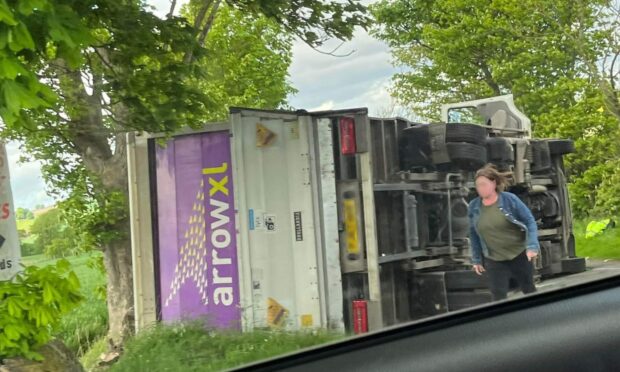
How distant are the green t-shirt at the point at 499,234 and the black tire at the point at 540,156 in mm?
562

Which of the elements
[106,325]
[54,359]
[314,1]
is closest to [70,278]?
[54,359]

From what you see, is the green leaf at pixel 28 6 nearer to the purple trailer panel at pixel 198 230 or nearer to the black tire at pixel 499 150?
the purple trailer panel at pixel 198 230

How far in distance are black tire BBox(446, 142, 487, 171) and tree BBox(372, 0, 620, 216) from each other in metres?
1.14

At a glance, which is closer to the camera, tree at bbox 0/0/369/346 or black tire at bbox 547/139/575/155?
black tire at bbox 547/139/575/155

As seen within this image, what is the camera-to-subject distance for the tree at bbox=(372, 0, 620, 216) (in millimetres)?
2406

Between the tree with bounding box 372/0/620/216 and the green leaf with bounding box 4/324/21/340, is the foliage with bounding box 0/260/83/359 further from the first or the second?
the tree with bounding box 372/0/620/216

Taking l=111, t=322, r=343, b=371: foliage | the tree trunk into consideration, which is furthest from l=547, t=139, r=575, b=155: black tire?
the tree trunk

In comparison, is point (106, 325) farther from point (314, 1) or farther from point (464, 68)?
point (464, 68)

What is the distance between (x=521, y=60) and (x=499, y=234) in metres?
1.14

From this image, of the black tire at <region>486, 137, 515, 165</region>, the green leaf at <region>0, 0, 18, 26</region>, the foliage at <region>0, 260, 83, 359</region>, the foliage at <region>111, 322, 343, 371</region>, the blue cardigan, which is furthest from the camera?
the black tire at <region>486, 137, 515, 165</region>

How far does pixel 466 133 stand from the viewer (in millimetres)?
4039

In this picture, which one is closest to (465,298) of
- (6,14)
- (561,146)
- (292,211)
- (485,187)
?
(485,187)

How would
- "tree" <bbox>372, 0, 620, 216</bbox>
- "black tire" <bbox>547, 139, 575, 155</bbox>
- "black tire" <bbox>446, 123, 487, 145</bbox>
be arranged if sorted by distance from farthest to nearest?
"black tire" <bbox>446, 123, 487, 145</bbox>
"black tire" <bbox>547, 139, 575, 155</bbox>
"tree" <bbox>372, 0, 620, 216</bbox>

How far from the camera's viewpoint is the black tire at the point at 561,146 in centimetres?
291
